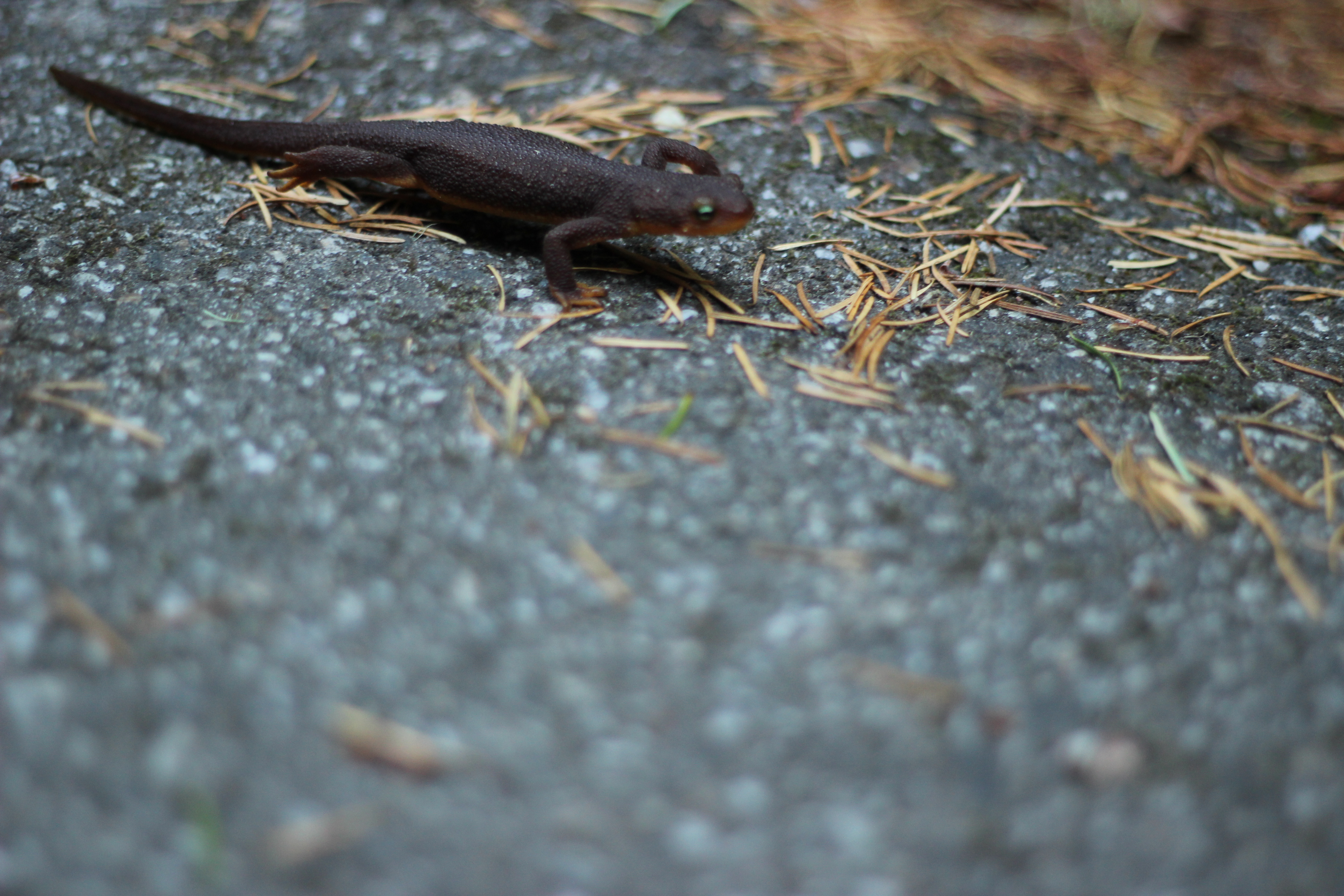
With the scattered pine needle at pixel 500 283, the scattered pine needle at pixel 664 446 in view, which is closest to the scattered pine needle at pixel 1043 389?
the scattered pine needle at pixel 664 446

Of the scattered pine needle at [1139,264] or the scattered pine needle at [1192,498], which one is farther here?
the scattered pine needle at [1139,264]

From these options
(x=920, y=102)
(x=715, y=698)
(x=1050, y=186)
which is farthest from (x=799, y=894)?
(x=920, y=102)

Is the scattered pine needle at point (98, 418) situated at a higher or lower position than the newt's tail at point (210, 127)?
lower

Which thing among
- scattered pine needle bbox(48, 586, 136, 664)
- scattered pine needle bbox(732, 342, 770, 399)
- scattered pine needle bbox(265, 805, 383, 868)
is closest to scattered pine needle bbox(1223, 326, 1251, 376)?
scattered pine needle bbox(732, 342, 770, 399)

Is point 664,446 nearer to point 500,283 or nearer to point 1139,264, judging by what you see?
point 500,283

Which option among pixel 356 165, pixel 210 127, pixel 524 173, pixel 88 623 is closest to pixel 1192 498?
pixel 524 173

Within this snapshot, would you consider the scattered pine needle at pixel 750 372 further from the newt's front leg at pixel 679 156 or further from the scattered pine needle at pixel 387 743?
the scattered pine needle at pixel 387 743

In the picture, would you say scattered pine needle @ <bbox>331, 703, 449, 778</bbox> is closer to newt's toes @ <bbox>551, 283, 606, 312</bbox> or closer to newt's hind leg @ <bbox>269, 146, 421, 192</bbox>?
newt's toes @ <bbox>551, 283, 606, 312</bbox>
